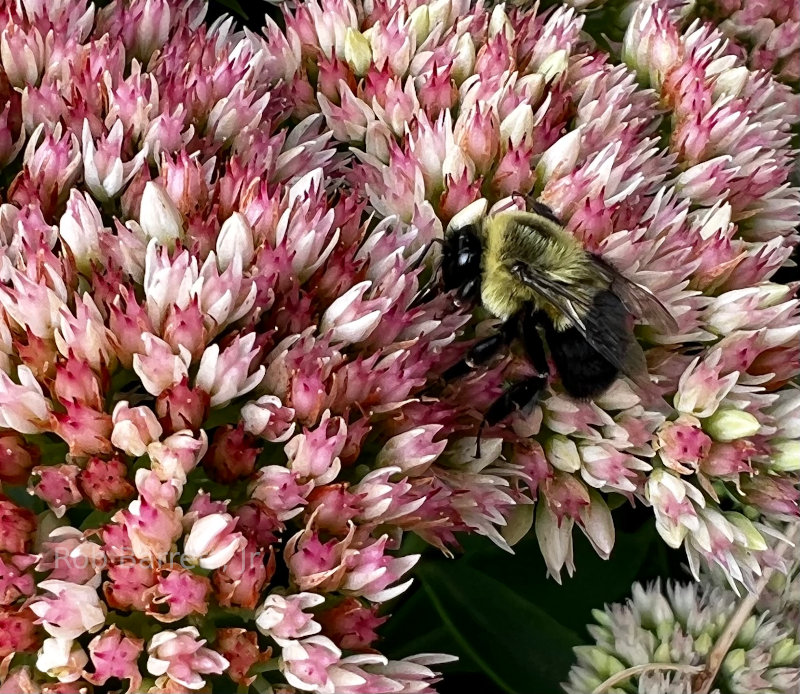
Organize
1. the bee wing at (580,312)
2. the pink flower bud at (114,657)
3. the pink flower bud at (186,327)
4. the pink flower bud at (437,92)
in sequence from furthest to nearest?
the pink flower bud at (437,92) < the bee wing at (580,312) < the pink flower bud at (186,327) < the pink flower bud at (114,657)

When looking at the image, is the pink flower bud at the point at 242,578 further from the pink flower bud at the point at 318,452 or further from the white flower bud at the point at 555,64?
the white flower bud at the point at 555,64

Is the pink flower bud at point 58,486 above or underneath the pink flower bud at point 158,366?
underneath

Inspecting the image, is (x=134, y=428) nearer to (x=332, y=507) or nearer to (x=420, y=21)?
(x=332, y=507)

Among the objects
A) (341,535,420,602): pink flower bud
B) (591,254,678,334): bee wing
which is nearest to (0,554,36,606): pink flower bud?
(341,535,420,602): pink flower bud

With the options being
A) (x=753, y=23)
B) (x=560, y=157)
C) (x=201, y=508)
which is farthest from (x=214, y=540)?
(x=753, y=23)

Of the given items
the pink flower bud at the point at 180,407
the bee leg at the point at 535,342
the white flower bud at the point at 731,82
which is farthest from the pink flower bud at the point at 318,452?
the white flower bud at the point at 731,82

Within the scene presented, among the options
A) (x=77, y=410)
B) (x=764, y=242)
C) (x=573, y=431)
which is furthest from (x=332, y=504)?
(x=764, y=242)

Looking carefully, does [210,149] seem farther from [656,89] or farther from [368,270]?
[656,89]
